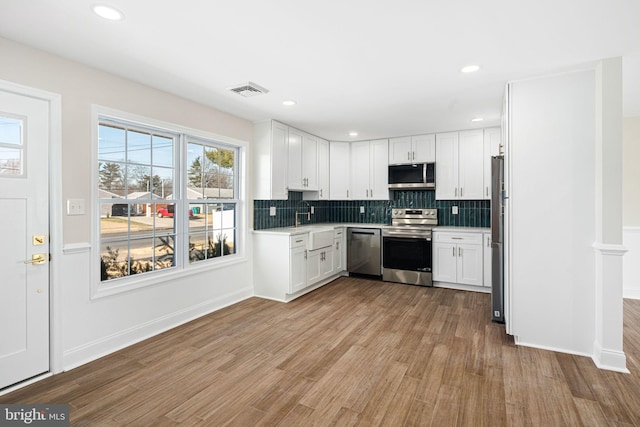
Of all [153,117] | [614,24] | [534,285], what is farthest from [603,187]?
[153,117]

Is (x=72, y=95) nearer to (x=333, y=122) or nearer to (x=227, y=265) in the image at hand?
(x=227, y=265)

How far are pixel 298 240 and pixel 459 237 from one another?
2.36 m

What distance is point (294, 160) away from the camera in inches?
191

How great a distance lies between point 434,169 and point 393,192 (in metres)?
0.83

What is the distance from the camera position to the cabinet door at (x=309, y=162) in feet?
16.8

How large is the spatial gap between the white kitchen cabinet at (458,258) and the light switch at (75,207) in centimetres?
432

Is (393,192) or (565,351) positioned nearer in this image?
(565,351)

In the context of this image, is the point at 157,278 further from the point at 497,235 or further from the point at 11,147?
the point at 497,235

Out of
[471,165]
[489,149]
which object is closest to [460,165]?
[471,165]

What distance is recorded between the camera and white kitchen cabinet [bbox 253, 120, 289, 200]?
4.32 m

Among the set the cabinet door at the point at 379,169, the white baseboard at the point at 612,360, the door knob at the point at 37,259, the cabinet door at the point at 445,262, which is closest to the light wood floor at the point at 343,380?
the white baseboard at the point at 612,360

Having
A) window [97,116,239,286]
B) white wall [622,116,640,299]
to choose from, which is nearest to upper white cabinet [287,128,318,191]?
window [97,116,239,286]

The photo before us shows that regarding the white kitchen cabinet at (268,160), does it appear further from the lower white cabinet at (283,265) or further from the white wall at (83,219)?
the white wall at (83,219)

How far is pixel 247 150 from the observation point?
4344mm
